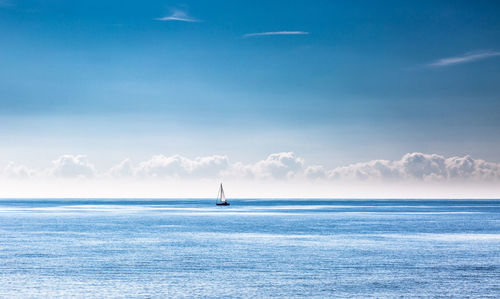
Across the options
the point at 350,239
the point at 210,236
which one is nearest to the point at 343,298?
the point at 350,239

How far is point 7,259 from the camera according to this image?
215ft

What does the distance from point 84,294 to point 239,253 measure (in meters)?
28.5

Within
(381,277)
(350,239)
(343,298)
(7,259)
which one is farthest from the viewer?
(350,239)

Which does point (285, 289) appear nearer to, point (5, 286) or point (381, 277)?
point (381, 277)

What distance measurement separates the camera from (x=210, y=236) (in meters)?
98.6

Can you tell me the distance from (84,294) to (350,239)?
5351 cm

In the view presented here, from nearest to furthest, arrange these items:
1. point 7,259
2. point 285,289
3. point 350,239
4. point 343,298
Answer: point 343,298, point 285,289, point 7,259, point 350,239

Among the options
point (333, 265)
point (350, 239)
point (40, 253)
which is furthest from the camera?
point (350, 239)

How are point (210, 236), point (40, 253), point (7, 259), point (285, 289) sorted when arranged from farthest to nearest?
point (210, 236) < point (40, 253) < point (7, 259) < point (285, 289)

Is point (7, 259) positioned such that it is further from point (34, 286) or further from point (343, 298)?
point (343, 298)

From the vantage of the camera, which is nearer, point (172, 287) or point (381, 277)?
point (172, 287)

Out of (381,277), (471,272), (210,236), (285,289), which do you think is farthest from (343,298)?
(210,236)

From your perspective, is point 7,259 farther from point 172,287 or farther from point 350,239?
point 350,239

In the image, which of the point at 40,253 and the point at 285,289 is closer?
the point at 285,289
